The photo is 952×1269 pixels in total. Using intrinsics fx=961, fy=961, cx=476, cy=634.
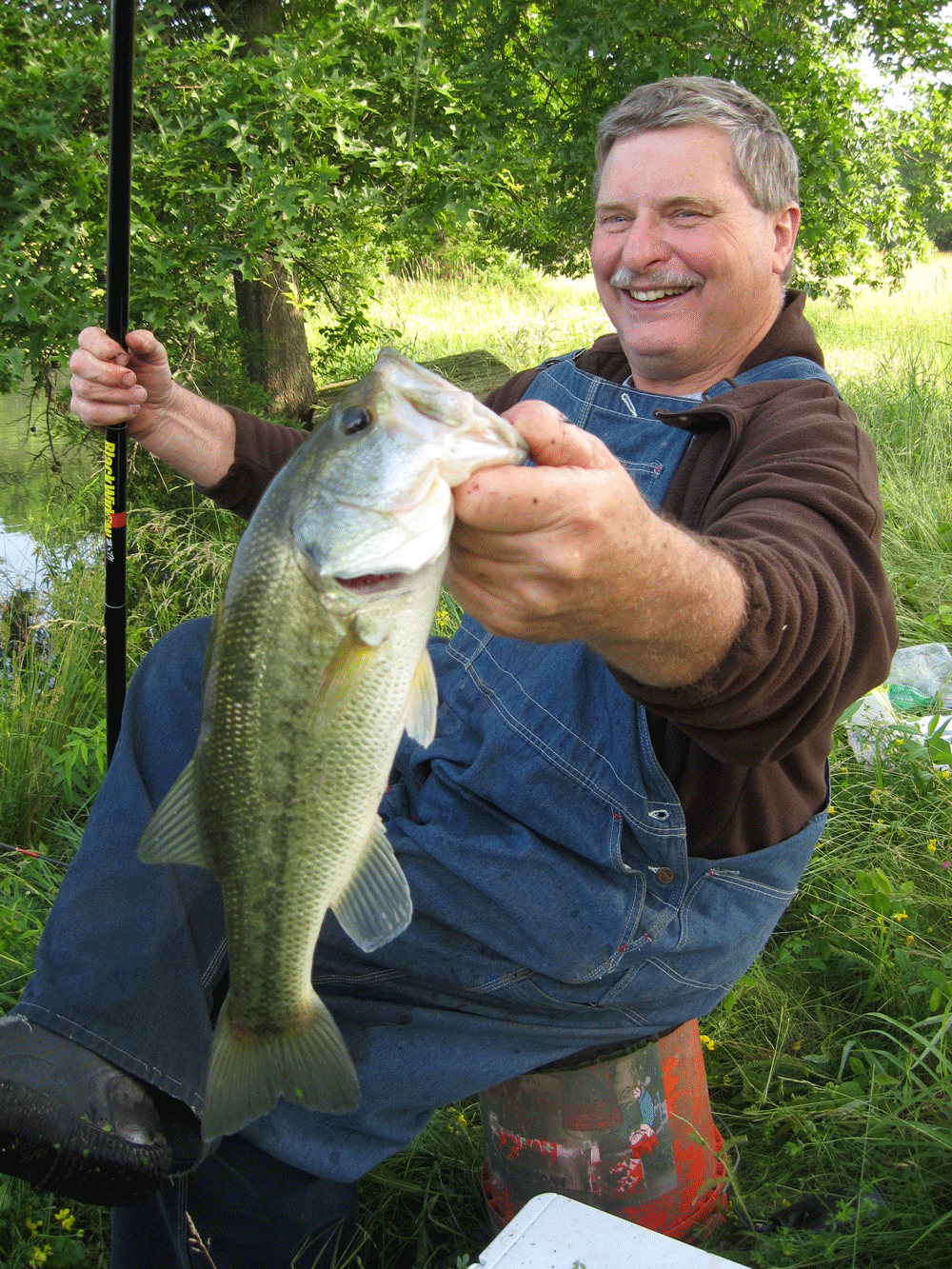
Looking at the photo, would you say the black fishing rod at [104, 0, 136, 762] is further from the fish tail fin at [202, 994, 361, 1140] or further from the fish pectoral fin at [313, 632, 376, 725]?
the fish pectoral fin at [313, 632, 376, 725]

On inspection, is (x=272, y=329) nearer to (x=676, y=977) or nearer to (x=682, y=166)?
(x=682, y=166)

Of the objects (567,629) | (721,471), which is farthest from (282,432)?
Result: (567,629)

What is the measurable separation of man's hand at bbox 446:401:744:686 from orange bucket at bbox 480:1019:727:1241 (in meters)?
1.17

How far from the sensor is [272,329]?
6.84m

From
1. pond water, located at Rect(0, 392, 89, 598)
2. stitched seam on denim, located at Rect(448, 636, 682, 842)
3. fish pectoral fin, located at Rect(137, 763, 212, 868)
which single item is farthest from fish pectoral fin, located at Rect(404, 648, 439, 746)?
pond water, located at Rect(0, 392, 89, 598)

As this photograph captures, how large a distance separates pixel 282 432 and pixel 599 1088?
6.32 ft

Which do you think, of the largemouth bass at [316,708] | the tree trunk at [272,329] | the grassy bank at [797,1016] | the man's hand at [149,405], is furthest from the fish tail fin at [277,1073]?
the tree trunk at [272,329]

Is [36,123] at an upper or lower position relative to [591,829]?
upper

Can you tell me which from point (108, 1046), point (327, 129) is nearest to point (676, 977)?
point (108, 1046)

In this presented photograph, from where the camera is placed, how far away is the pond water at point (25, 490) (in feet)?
17.3

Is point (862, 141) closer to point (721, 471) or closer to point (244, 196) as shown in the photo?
point (244, 196)

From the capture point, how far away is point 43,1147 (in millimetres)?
1772

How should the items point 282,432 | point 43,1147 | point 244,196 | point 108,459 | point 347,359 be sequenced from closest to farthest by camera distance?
point 43,1147
point 108,459
point 282,432
point 244,196
point 347,359

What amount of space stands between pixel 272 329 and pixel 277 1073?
6.05 m
